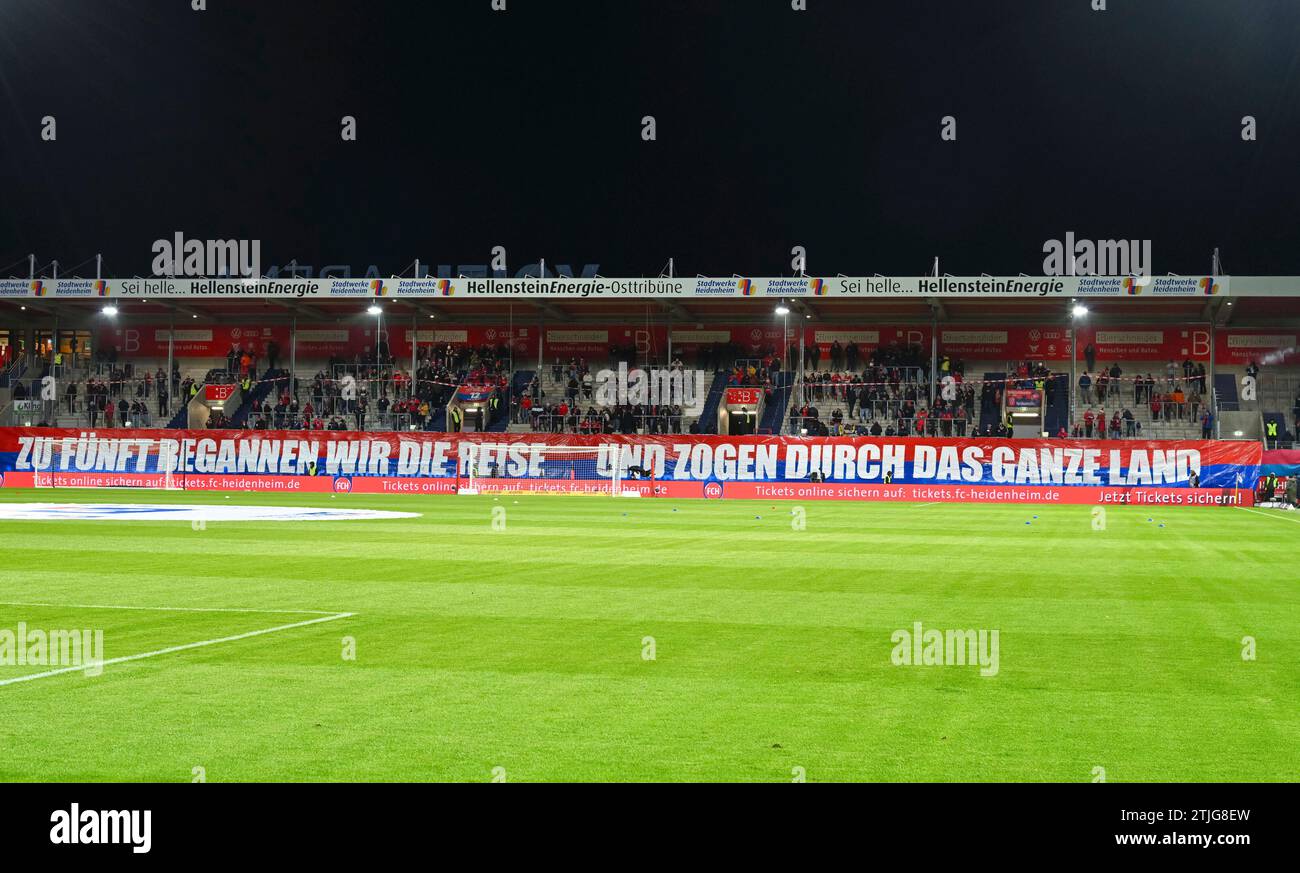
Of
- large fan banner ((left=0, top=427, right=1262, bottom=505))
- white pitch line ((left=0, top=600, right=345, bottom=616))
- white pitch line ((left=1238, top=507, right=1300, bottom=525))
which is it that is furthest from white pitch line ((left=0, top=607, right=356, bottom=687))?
large fan banner ((left=0, top=427, right=1262, bottom=505))

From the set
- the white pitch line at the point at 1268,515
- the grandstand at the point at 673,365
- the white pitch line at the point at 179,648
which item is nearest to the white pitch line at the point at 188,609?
the white pitch line at the point at 179,648

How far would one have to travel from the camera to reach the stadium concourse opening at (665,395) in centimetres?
5197

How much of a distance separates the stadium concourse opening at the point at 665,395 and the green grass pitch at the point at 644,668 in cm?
3078

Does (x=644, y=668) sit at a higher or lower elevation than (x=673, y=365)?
lower

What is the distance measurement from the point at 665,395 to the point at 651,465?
309 inches

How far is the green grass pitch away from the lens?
21.3 ft

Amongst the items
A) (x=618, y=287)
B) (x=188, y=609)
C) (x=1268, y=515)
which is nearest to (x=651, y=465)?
(x=618, y=287)

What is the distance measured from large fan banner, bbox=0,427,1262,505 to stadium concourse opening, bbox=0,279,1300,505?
0.33 feet

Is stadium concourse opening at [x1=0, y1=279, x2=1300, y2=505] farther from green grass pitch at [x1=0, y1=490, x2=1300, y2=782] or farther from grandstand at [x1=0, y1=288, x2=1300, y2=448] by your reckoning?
green grass pitch at [x1=0, y1=490, x2=1300, y2=782]

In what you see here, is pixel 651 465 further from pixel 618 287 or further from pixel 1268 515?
pixel 1268 515

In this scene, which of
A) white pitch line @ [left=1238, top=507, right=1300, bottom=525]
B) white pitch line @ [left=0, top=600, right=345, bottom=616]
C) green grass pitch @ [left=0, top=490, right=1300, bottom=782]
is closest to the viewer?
green grass pitch @ [left=0, top=490, right=1300, bottom=782]

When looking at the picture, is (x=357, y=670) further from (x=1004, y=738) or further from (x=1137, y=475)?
(x=1137, y=475)

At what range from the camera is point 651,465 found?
53.4 meters
